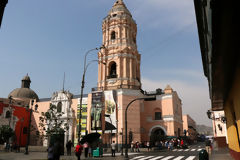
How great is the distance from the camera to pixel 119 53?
37.8 meters

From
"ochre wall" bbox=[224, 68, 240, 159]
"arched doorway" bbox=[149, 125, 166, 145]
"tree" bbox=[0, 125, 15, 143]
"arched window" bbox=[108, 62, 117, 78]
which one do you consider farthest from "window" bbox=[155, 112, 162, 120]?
"ochre wall" bbox=[224, 68, 240, 159]

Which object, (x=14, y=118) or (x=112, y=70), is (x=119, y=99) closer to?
(x=112, y=70)

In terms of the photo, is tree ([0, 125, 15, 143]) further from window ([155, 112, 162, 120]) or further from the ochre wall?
the ochre wall

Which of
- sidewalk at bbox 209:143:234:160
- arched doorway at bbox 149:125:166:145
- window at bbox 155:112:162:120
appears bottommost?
sidewalk at bbox 209:143:234:160

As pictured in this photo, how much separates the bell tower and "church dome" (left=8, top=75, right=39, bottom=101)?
102 ft

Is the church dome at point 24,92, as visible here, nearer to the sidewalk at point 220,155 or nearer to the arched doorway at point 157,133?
the arched doorway at point 157,133

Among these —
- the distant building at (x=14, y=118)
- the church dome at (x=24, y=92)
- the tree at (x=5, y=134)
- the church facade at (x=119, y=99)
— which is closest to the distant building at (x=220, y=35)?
the church facade at (x=119, y=99)

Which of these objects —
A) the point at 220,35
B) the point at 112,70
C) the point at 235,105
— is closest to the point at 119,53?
the point at 112,70

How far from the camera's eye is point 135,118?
35312mm

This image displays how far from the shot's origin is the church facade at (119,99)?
114 ft

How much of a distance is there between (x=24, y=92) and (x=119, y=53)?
37608mm

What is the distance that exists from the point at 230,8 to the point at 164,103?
37092 millimetres

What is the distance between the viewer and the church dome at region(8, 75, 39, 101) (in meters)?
59.4

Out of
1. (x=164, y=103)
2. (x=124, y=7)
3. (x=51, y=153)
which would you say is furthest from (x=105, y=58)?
(x=51, y=153)
